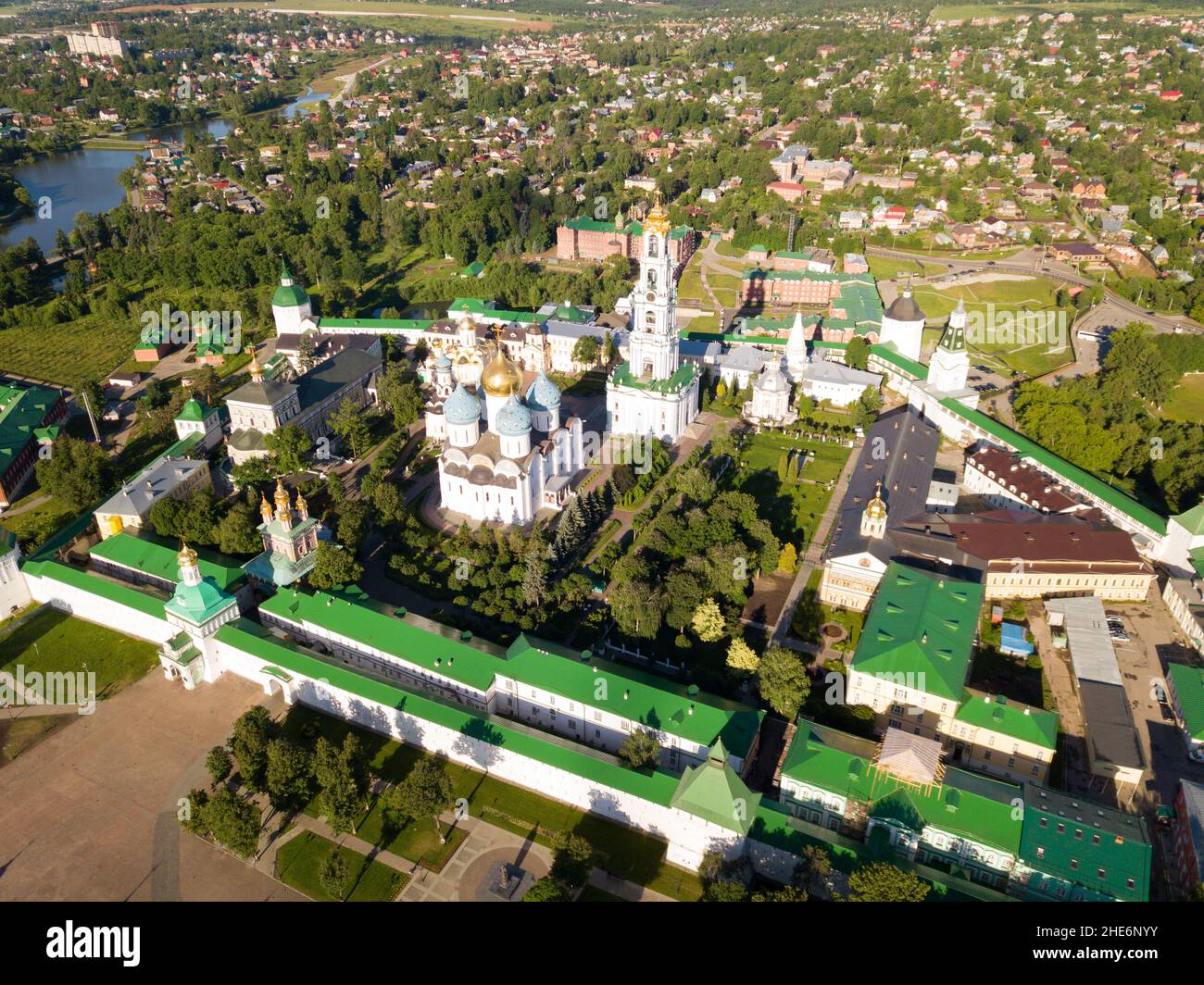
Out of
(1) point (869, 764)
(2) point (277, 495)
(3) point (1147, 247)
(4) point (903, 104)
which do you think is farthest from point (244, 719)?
(4) point (903, 104)

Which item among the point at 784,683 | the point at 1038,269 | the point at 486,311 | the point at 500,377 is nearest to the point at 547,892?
the point at 784,683

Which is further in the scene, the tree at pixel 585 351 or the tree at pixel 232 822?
the tree at pixel 585 351

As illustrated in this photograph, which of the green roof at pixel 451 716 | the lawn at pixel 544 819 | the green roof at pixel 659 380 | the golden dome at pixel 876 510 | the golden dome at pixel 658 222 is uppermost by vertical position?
the golden dome at pixel 658 222

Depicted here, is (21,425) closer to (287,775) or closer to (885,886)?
(287,775)

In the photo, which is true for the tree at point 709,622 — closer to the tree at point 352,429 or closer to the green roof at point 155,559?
the green roof at point 155,559

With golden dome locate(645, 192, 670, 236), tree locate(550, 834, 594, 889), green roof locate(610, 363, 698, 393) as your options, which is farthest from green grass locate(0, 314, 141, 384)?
tree locate(550, 834, 594, 889)

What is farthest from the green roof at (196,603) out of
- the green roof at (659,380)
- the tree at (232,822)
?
the green roof at (659,380)

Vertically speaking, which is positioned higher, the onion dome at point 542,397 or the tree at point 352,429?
the onion dome at point 542,397

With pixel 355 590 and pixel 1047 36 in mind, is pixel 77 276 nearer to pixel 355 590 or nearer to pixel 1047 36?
pixel 355 590
